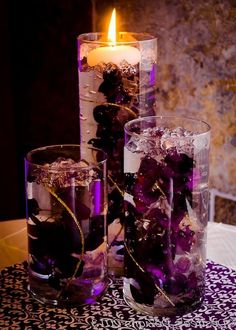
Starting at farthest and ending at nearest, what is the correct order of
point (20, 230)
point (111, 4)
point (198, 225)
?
point (111, 4) < point (20, 230) < point (198, 225)

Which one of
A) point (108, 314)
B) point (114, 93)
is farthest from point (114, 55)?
point (108, 314)

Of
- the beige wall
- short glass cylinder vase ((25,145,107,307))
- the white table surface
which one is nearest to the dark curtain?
the beige wall

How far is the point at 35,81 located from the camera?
7.35 ft

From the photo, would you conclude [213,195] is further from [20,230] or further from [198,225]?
[198,225]

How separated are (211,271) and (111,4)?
43.0 inches

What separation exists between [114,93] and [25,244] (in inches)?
13.6

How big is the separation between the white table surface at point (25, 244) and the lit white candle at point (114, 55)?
0.35m

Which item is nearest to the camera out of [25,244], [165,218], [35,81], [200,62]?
[165,218]

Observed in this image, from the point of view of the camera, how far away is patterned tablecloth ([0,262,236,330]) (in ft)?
2.91

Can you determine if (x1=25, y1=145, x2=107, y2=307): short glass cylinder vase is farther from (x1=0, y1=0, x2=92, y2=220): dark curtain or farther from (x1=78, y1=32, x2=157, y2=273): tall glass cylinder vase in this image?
(x1=0, y1=0, x2=92, y2=220): dark curtain

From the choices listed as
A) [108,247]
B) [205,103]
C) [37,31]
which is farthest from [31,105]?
[108,247]

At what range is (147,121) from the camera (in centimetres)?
96

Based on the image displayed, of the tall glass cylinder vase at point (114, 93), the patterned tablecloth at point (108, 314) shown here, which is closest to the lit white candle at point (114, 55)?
the tall glass cylinder vase at point (114, 93)

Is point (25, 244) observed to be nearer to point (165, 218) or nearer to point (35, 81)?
point (165, 218)
